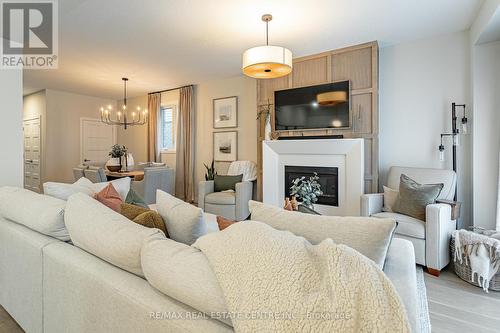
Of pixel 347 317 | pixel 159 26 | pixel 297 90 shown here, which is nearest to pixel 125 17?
pixel 159 26

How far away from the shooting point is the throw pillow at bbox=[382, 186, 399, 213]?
3.15 metres

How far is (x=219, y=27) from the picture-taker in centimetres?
311

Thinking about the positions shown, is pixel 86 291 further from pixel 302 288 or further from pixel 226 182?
pixel 226 182

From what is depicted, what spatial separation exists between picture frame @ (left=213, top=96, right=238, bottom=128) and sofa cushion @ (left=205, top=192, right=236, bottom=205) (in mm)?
1525

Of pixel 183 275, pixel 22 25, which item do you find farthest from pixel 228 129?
pixel 183 275

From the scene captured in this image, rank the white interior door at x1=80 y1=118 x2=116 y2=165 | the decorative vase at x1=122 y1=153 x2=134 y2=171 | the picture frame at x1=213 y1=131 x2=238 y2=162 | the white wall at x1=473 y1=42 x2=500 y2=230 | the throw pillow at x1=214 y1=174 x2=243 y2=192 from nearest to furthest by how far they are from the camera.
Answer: the white wall at x1=473 y1=42 x2=500 y2=230, the throw pillow at x1=214 y1=174 x2=243 y2=192, the picture frame at x1=213 y1=131 x2=238 y2=162, the decorative vase at x1=122 y1=153 x2=134 y2=171, the white interior door at x1=80 y1=118 x2=116 y2=165

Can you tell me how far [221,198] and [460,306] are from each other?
9.75 feet

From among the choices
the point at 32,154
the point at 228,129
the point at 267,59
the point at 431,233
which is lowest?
the point at 431,233

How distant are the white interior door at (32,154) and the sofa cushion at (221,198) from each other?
4799 millimetres

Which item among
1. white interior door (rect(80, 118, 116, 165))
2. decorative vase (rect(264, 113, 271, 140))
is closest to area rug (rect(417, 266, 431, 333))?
decorative vase (rect(264, 113, 271, 140))

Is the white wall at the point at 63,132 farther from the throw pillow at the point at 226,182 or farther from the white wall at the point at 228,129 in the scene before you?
the throw pillow at the point at 226,182

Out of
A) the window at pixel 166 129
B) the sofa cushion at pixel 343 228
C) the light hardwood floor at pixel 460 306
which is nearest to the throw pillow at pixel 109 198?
the sofa cushion at pixel 343 228

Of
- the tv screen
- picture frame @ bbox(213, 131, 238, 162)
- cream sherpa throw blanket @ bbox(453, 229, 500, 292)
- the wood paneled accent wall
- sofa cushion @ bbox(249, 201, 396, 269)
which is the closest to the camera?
sofa cushion @ bbox(249, 201, 396, 269)

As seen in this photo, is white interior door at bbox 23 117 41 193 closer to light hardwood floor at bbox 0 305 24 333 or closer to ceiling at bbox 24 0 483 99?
ceiling at bbox 24 0 483 99
